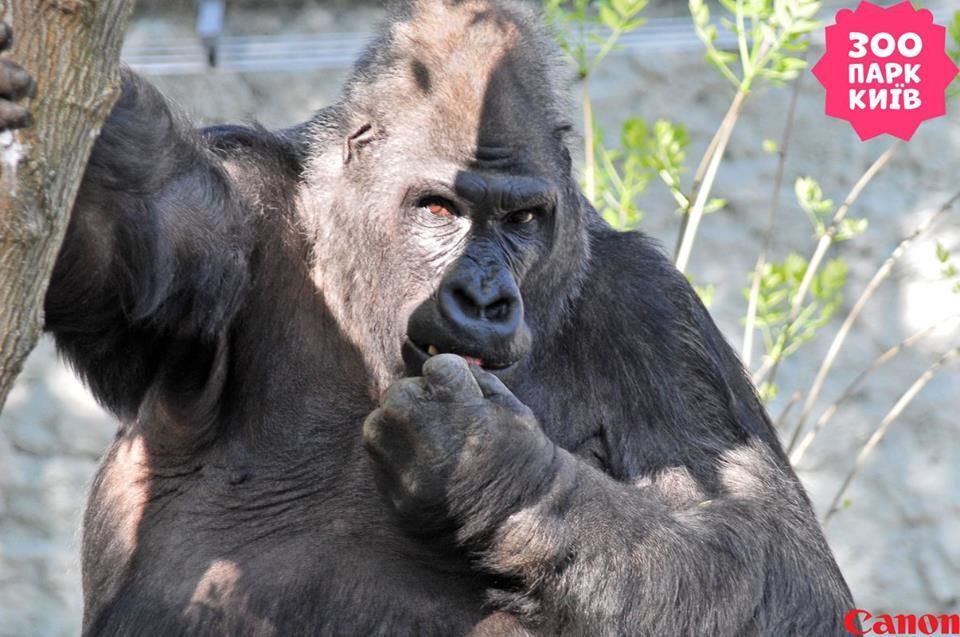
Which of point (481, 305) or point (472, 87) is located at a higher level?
point (472, 87)

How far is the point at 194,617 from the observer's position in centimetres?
384

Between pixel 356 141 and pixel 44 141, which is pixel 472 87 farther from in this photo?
pixel 44 141

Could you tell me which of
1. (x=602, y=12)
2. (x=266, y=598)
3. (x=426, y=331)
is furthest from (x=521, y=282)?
(x=602, y=12)

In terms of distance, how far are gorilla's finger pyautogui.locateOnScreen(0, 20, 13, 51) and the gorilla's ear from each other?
170cm

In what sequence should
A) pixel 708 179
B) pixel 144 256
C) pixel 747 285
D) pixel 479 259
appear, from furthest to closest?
pixel 747 285, pixel 708 179, pixel 479 259, pixel 144 256

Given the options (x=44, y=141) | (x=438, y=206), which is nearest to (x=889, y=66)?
(x=438, y=206)

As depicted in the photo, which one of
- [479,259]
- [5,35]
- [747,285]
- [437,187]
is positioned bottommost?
[747,285]

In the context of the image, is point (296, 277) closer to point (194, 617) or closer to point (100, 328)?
point (100, 328)

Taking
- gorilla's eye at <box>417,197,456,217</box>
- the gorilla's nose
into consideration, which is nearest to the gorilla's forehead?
gorilla's eye at <box>417,197,456,217</box>

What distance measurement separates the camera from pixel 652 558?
12.6 feet

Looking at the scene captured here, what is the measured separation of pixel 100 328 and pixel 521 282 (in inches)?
43.6

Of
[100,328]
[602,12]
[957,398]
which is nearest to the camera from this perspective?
[100,328]

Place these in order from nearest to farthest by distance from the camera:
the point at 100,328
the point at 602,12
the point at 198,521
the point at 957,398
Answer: the point at 100,328
the point at 198,521
the point at 602,12
the point at 957,398

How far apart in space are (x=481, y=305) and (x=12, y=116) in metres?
1.45
